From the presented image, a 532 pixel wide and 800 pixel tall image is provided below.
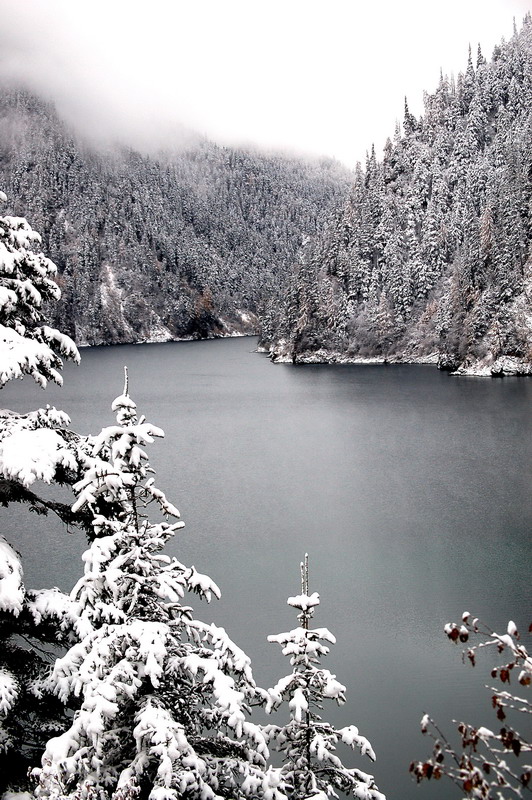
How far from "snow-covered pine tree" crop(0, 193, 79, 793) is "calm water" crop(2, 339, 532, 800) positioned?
447 inches

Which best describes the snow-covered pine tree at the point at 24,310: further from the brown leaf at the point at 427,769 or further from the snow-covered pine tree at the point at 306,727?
the brown leaf at the point at 427,769

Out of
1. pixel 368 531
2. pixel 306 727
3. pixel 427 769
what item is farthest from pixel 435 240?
pixel 427 769

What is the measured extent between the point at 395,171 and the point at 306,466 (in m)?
100

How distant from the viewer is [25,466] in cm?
664

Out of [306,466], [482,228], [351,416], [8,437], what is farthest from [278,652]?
[482,228]

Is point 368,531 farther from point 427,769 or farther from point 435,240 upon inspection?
point 435,240

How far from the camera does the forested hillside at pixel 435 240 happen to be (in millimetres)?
95375

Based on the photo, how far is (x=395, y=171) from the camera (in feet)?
429

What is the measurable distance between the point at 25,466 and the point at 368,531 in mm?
27738

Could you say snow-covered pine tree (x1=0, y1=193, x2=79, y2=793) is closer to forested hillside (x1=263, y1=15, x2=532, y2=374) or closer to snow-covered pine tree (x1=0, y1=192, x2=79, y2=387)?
snow-covered pine tree (x1=0, y1=192, x2=79, y2=387)

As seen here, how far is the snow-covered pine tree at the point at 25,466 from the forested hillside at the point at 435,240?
87162 mm

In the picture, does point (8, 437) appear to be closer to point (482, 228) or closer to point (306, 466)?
point (306, 466)

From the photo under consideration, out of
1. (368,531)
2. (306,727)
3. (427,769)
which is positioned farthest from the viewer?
(368,531)

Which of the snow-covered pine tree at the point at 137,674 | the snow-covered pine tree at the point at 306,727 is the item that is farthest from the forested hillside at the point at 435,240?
the snow-covered pine tree at the point at 137,674
